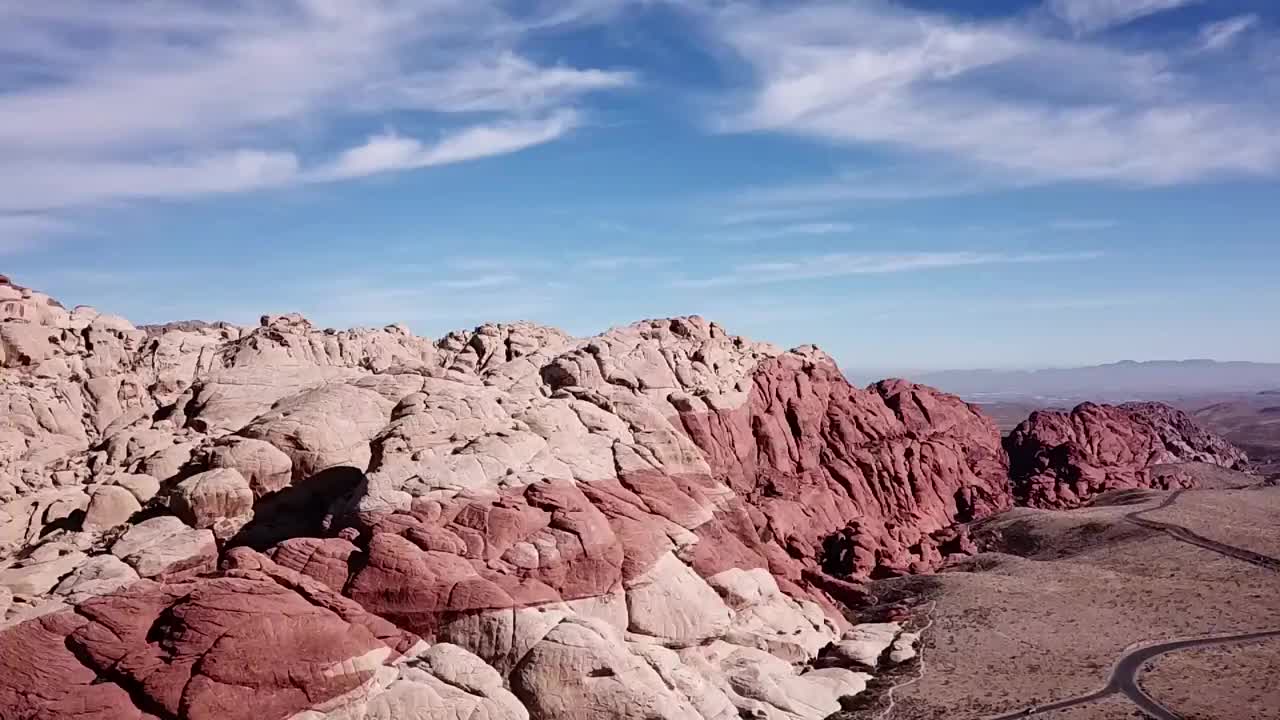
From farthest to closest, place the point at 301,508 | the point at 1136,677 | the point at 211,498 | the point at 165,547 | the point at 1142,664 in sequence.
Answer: the point at 1142,664 → the point at 1136,677 → the point at 301,508 → the point at 211,498 → the point at 165,547

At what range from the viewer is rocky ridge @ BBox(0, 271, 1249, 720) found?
30656mm

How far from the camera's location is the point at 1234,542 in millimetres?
62219

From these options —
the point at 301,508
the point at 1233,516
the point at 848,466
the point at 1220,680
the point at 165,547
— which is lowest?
the point at 1220,680

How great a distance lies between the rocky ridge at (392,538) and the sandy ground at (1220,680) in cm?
1172

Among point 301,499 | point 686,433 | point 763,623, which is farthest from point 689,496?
point 301,499

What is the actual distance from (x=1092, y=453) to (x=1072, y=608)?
52917 mm

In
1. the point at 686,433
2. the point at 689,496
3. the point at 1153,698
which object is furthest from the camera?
the point at 686,433

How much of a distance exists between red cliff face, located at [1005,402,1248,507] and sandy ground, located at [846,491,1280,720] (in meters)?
16.6

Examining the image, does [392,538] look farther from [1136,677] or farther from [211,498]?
[1136,677]

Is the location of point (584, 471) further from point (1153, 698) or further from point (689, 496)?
point (1153, 698)

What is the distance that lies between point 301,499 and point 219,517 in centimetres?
350

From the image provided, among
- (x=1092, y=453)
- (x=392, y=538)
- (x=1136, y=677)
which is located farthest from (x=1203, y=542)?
(x=392, y=538)

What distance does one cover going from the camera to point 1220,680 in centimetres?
4000

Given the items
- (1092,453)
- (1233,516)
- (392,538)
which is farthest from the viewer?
(1092,453)
